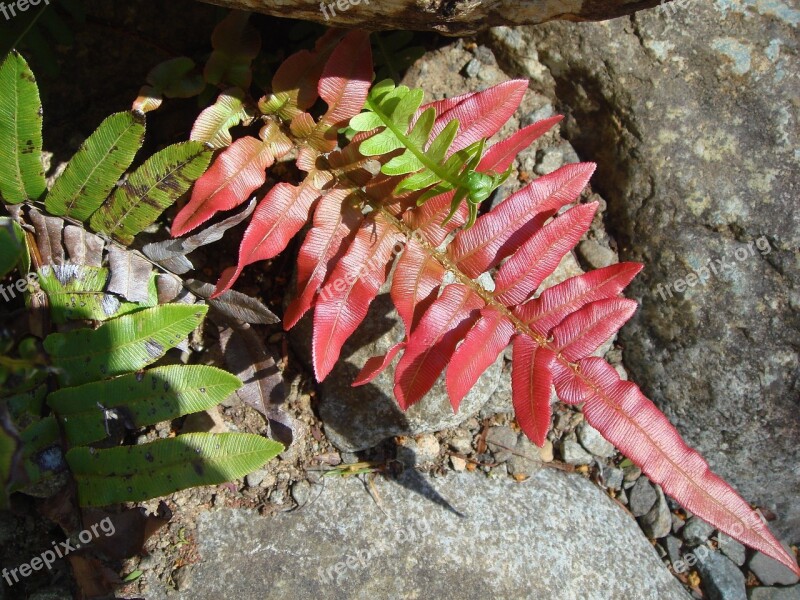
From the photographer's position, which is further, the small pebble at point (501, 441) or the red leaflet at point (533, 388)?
the small pebble at point (501, 441)

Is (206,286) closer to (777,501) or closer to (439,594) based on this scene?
(439,594)

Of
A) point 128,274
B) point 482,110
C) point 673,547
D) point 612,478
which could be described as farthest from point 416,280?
point 673,547

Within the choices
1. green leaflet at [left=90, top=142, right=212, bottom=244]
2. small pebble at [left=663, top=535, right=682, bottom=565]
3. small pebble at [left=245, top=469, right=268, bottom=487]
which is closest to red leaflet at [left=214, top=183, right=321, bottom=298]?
green leaflet at [left=90, top=142, right=212, bottom=244]

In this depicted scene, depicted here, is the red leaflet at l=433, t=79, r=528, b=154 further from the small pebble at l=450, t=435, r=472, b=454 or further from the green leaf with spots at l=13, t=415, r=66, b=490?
the green leaf with spots at l=13, t=415, r=66, b=490

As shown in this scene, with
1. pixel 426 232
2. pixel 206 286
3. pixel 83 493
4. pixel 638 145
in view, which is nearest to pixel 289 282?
pixel 206 286

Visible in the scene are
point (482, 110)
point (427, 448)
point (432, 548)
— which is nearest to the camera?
point (482, 110)

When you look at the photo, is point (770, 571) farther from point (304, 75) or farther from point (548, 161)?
point (304, 75)

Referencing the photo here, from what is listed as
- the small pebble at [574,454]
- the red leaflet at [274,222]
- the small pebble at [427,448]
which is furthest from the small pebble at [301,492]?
the small pebble at [574,454]

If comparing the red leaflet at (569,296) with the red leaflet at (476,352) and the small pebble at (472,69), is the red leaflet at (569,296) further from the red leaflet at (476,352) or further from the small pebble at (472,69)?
the small pebble at (472,69)
